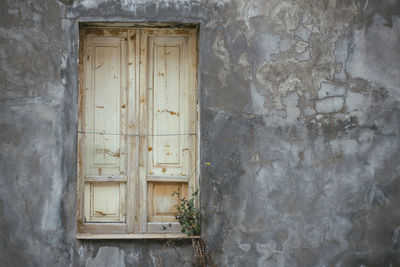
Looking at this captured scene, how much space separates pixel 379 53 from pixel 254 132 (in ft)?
4.56

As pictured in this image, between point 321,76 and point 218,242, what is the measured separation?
180 cm

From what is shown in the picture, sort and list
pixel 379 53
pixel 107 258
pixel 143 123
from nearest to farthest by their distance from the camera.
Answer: pixel 107 258 < pixel 379 53 < pixel 143 123

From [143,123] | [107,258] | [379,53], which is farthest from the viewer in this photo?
[143,123]

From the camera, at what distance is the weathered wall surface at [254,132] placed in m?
3.79

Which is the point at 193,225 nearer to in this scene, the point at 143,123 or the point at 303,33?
the point at 143,123

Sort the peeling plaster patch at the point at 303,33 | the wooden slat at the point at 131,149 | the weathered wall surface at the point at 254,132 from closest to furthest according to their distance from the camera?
the weathered wall surface at the point at 254,132, the peeling plaster patch at the point at 303,33, the wooden slat at the point at 131,149

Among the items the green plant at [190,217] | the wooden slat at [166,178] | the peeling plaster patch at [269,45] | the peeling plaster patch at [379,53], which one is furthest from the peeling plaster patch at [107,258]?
the peeling plaster patch at [379,53]

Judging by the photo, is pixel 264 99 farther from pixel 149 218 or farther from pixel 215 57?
pixel 149 218

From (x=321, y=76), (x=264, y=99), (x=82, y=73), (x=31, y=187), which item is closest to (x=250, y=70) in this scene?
(x=264, y=99)

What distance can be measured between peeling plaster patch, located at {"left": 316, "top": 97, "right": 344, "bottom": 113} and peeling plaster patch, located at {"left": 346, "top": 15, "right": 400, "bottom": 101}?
31 centimetres

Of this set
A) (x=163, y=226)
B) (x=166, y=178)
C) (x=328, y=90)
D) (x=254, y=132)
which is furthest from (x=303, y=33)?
(x=163, y=226)

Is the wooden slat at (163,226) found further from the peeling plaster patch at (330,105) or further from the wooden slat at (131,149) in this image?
the peeling plaster patch at (330,105)

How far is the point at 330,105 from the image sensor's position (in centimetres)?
390

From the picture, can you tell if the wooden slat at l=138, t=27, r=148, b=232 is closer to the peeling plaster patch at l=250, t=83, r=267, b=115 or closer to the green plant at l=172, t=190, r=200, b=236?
the green plant at l=172, t=190, r=200, b=236
